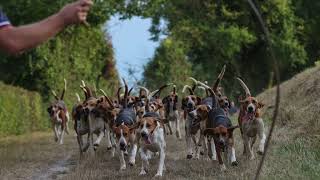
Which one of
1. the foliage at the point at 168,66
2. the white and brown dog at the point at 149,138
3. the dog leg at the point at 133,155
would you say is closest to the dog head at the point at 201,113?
the dog leg at the point at 133,155

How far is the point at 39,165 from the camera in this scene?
15555 millimetres

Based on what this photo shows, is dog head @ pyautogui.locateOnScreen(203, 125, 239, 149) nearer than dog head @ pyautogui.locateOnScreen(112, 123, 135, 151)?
Yes

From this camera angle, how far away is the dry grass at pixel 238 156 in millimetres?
11398

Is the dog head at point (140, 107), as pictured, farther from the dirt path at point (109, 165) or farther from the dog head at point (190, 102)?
the dirt path at point (109, 165)

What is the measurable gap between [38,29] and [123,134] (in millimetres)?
9675

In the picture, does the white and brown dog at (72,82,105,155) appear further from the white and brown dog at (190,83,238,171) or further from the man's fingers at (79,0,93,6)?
the man's fingers at (79,0,93,6)

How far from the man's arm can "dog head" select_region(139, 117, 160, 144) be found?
27.6ft

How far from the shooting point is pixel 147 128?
41.2 ft

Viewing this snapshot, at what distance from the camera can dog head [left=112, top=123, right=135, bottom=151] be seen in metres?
13.6

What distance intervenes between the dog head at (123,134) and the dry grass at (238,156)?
459 millimetres

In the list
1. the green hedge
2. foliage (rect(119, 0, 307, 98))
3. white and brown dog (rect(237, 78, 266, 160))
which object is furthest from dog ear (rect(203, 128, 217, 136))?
foliage (rect(119, 0, 307, 98))

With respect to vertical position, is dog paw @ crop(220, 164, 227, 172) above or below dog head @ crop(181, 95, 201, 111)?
below

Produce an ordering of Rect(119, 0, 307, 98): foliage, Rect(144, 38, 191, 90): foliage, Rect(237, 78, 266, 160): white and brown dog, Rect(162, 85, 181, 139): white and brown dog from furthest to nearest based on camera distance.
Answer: Rect(119, 0, 307, 98): foliage → Rect(144, 38, 191, 90): foliage → Rect(162, 85, 181, 139): white and brown dog → Rect(237, 78, 266, 160): white and brown dog

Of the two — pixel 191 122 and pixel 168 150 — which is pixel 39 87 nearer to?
pixel 168 150
